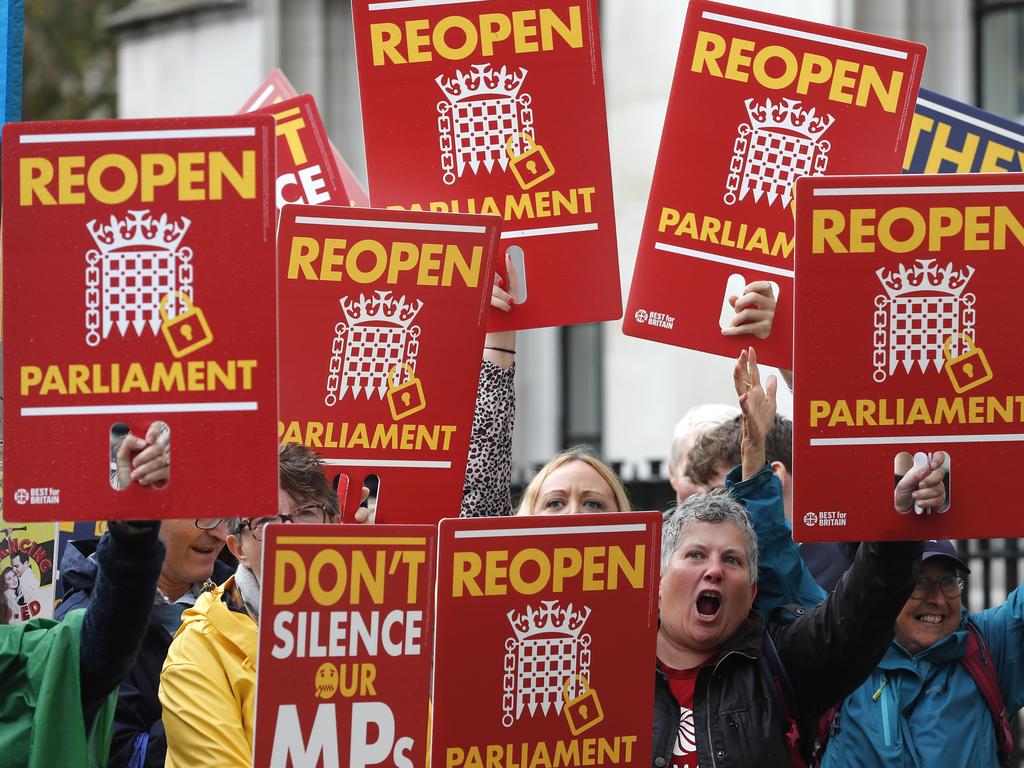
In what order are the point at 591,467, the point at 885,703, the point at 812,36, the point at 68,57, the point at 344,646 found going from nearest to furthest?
1. the point at 344,646
2. the point at 812,36
3. the point at 885,703
4. the point at 591,467
5. the point at 68,57

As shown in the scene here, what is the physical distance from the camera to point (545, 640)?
366cm

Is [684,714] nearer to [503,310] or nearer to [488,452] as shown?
[488,452]

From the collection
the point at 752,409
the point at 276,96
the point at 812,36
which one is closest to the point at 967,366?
the point at 752,409

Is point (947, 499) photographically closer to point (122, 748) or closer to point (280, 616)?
point (280, 616)

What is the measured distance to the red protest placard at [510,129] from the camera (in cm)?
452

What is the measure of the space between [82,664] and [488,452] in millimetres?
1510

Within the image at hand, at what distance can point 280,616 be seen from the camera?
3.50 metres

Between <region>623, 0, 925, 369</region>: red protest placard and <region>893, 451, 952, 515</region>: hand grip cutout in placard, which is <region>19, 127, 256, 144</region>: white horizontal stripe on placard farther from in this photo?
<region>893, 451, 952, 515</region>: hand grip cutout in placard

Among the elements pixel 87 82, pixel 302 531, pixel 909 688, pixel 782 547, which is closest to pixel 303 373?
pixel 302 531

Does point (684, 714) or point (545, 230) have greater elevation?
point (545, 230)

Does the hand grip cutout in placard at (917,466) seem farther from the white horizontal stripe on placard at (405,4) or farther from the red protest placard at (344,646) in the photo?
the white horizontal stripe on placard at (405,4)

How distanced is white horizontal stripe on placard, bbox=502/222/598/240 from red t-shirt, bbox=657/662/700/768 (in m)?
1.24

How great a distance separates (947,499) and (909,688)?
103cm

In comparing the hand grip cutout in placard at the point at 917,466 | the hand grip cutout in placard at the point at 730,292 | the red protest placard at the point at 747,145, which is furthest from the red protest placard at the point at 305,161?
the hand grip cutout in placard at the point at 917,466
